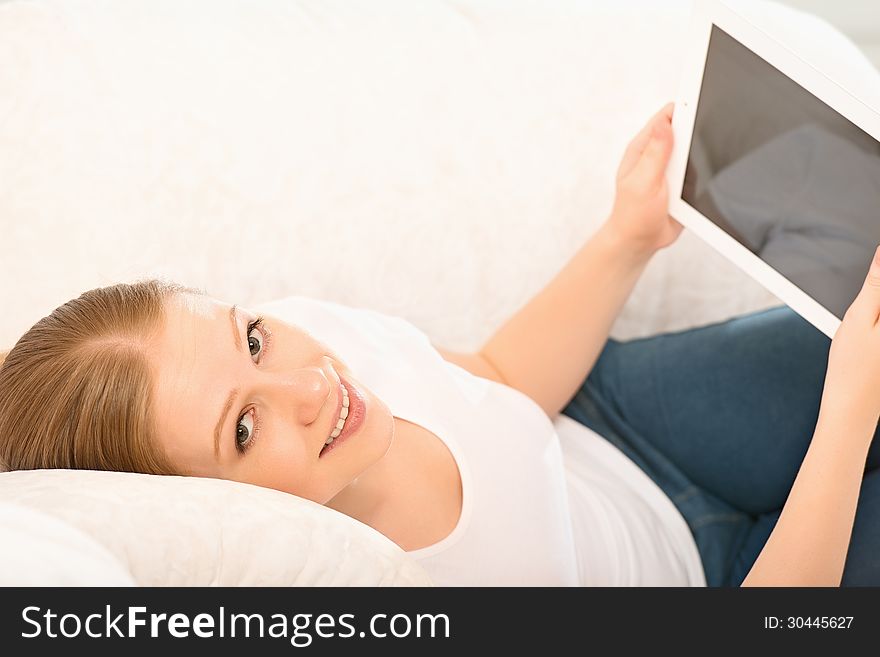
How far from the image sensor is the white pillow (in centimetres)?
61

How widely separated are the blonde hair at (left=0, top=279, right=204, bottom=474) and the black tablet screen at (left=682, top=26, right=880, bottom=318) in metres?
0.57

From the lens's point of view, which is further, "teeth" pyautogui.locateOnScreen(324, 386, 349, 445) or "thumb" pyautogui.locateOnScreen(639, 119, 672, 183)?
"thumb" pyautogui.locateOnScreen(639, 119, 672, 183)

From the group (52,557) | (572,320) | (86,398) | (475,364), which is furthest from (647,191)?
(52,557)

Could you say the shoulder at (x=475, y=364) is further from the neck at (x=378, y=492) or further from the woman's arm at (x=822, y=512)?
the woman's arm at (x=822, y=512)

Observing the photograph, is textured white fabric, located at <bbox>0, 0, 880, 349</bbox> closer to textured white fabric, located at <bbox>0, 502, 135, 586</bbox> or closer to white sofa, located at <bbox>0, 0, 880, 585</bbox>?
white sofa, located at <bbox>0, 0, 880, 585</bbox>

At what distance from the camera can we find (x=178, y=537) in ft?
2.14

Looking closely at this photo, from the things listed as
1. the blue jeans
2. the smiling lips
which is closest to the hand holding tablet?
the blue jeans

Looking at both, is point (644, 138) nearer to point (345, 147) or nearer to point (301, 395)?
point (345, 147)

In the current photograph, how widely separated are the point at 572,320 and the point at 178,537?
0.64 metres

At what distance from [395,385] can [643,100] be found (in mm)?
573
